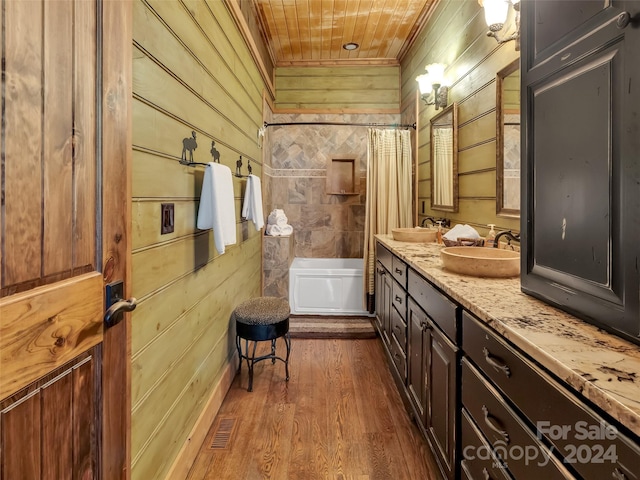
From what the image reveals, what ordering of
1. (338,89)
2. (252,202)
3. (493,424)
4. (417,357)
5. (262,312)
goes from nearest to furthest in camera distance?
1. (493,424)
2. (417,357)
3. (262,312)
4. (252,202)
5. (338,89)

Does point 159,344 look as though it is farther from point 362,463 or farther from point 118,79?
point 362,463

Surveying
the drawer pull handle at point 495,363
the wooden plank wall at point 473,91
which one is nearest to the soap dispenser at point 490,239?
the wooden plank wall at point 473,91

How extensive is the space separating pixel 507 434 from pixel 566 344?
1.05 feet

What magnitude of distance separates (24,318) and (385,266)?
7.54ft

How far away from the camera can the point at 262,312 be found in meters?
2.33

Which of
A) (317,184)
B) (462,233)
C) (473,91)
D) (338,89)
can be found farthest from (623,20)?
(338,89)

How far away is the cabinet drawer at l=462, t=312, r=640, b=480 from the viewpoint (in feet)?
1.97

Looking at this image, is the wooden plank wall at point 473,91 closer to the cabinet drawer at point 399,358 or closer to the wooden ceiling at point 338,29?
the wooden ceiling at point 338,29

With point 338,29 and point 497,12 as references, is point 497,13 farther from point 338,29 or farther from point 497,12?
point 338,29

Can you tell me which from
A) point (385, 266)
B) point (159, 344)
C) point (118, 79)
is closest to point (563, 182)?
point (118, 79)

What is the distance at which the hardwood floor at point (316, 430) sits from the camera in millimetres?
1637

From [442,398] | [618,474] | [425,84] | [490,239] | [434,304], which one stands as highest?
[425,84]

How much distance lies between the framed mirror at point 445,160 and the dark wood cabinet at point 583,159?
1556 mm

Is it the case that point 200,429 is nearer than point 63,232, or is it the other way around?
point 63,232
